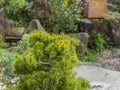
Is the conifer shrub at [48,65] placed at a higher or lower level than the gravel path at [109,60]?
higher

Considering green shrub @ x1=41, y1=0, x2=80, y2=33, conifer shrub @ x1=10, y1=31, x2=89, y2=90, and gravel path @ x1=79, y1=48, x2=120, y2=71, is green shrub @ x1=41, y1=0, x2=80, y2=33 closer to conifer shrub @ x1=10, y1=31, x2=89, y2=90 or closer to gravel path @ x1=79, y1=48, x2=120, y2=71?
gravel path @ x1=79, y1=48, x2=120, y2=71

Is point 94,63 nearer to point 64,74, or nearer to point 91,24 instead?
point 91,24

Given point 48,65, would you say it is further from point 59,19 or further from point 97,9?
point 97,9

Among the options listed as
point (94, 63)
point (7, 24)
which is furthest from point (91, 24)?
point (7, 24)

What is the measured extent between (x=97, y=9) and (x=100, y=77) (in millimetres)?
2242

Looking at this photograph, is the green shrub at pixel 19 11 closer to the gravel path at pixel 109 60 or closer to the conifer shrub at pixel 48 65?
the gravel path at pixel 109 60

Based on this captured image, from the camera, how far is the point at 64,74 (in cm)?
256

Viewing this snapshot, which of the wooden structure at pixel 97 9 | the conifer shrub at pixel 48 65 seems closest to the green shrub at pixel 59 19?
the wooden structure at pixel 97 9

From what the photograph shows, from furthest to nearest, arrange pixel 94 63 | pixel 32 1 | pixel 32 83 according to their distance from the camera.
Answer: pixel 32 1, pixel 94 63, pixel 32 83

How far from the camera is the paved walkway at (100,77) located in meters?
5.35

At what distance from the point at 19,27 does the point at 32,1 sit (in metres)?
0.72

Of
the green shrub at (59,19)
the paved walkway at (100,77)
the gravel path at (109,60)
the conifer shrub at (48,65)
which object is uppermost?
the conifer shrub at (48,65)

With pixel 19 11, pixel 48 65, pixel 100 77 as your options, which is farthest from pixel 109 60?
pixel 48 65

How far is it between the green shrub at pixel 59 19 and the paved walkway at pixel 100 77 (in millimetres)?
1152
